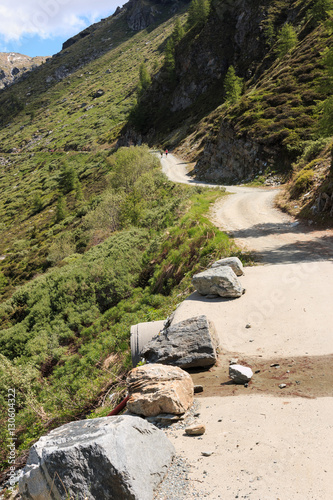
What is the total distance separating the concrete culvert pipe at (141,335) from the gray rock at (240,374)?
328 centimetres

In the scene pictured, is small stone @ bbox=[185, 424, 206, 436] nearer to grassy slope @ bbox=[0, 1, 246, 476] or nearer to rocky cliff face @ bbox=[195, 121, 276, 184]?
grassy slope @ bbox=[0, 1, 246, 476]

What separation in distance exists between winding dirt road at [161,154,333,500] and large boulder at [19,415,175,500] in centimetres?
76

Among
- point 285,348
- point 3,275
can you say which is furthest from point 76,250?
point 285,348

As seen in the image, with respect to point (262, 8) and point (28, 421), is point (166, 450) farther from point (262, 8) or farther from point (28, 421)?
point (262, 8)

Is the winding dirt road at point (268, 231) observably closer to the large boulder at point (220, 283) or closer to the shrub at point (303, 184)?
the shrub at point (303, 184)

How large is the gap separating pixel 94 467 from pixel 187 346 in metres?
4.08

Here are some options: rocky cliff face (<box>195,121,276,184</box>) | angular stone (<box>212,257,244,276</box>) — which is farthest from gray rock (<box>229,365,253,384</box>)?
rocky cliff face (<box>195,121,276,184</box>)

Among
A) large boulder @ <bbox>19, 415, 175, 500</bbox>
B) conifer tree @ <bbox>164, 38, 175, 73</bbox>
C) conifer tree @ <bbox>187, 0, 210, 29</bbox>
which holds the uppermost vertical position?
conifer tree @ <bbox>187, 0, 210, 29</bbox>

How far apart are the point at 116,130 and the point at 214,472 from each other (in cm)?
11990

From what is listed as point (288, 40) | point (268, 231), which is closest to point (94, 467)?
point (268, 231)

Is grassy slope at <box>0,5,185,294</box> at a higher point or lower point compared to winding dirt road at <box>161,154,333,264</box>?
higher

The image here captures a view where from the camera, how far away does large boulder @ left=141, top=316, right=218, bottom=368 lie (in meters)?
7.62

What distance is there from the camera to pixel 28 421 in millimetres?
10305

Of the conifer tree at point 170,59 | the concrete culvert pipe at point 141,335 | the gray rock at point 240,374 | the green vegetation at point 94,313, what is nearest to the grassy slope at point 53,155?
the conifer tree at point 170,59
